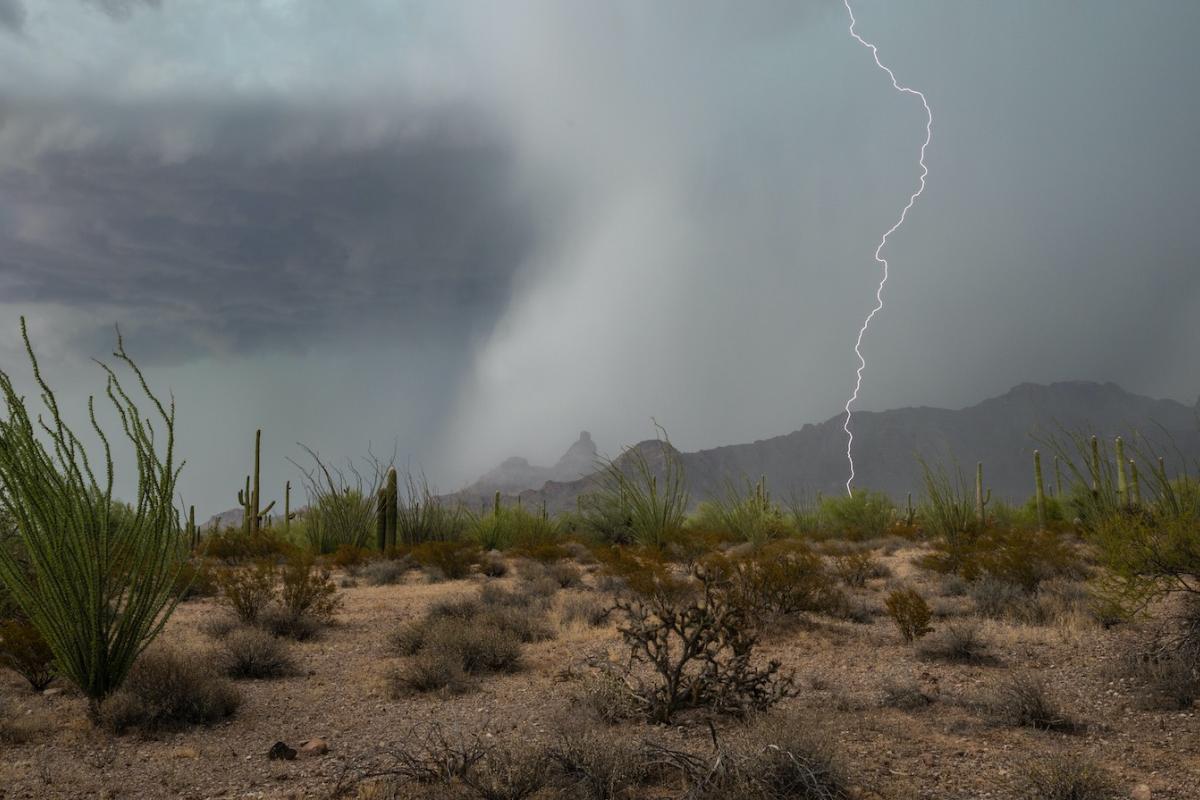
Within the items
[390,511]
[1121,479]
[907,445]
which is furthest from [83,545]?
[907,445]

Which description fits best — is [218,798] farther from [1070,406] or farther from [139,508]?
[1070,406]

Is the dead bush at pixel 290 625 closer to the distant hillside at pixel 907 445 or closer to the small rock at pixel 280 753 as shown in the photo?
the small rock at pixel 280 753

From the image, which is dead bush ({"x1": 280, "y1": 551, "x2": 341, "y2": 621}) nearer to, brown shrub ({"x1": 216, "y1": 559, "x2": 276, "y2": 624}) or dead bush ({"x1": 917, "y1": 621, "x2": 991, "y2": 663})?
brown shrub ({"x1": 216, "y1": 559, "x2": 276, "y2": 624})

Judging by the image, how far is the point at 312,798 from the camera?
16.0ft

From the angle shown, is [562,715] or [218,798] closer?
[218,798]

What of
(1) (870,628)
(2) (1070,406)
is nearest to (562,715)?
(1) (870,628)

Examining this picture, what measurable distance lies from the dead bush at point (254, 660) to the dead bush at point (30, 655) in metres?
1.45

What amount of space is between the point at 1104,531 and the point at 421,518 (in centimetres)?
1726

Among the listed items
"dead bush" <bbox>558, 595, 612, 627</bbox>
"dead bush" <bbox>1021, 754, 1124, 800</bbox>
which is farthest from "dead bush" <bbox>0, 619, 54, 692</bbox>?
"dead bush" <bbox>1021, 754, 1124, 800</bbox>

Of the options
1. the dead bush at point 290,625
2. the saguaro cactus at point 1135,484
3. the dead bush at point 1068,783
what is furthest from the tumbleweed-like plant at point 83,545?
the saguaro cactus at point 1135,484

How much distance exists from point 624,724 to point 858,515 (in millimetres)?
19763

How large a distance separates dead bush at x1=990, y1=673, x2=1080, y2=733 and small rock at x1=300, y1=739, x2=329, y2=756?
16.4 feet

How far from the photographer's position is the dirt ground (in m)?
5.16

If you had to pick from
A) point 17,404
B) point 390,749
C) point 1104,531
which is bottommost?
point 390,749
